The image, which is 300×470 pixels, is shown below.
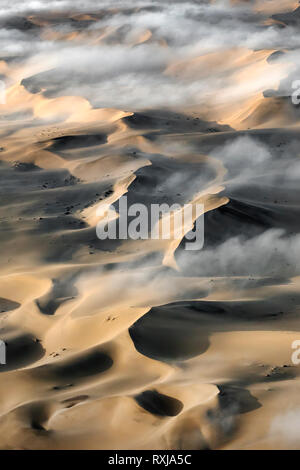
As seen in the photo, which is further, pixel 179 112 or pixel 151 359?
pixel 179 112

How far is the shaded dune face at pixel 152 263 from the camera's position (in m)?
6.16

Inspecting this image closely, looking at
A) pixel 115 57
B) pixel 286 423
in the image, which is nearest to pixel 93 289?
pixel 286 423

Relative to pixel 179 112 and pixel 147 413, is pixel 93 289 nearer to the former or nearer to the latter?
pixel 147 413

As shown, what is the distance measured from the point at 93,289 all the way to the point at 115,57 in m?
20.3

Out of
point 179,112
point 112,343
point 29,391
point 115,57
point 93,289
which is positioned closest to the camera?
point 29,391

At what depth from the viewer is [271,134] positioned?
17.3 meters

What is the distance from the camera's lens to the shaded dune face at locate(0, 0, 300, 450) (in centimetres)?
616

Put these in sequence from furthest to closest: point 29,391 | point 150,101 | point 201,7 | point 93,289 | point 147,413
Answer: point 201,7 < point 150,101 < point 93,289 < point 29,391 < point 147,413

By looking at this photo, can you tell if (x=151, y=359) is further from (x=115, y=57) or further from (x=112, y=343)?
(x=115, y=57)

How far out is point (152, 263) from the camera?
10.7 m

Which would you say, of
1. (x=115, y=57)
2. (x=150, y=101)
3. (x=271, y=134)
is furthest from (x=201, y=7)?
(x=271, y=134)
